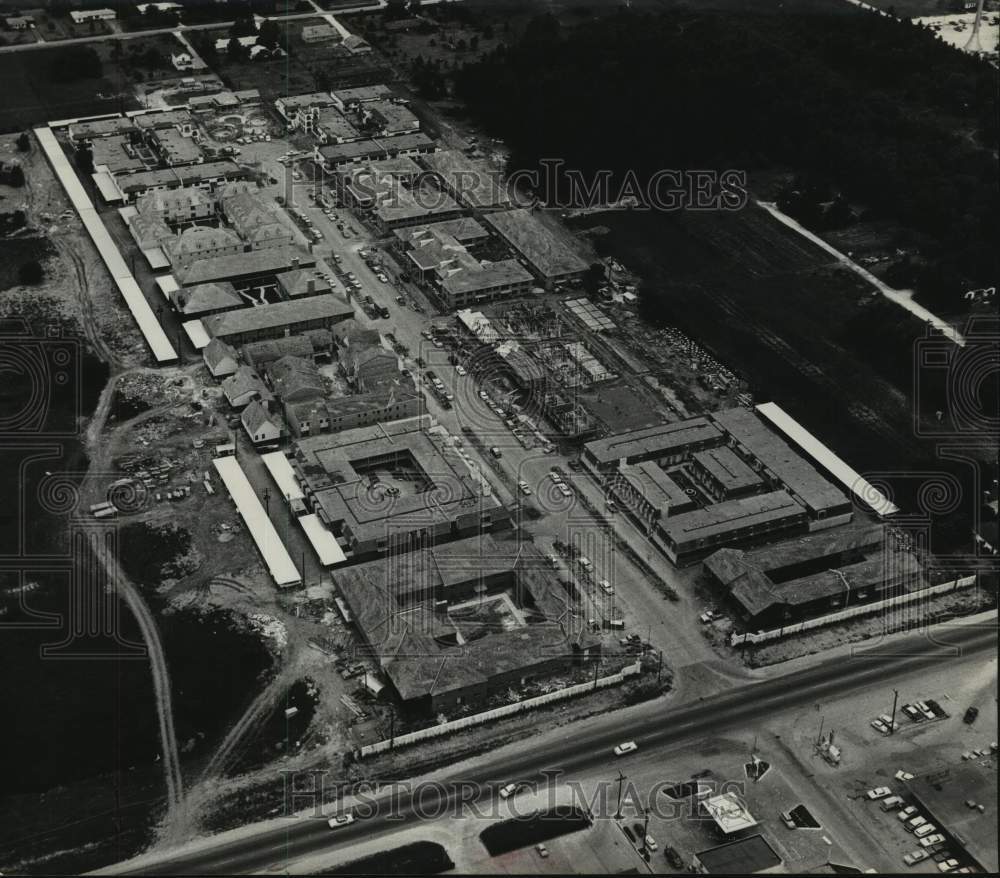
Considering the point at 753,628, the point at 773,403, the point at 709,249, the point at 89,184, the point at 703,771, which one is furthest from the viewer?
the point at 89,184

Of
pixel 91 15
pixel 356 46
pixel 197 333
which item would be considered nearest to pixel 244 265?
pixel 197 333

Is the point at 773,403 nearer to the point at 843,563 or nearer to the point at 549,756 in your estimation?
the point at 843,563

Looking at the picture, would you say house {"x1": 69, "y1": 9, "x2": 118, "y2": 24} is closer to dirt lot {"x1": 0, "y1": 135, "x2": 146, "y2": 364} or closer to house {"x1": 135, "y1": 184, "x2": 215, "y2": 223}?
dirt lot {"x1": 0, "y1": 135, "x2": 146, "y2": 364}

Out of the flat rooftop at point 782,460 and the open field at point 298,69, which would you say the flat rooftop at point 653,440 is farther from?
the open field at point 298,69

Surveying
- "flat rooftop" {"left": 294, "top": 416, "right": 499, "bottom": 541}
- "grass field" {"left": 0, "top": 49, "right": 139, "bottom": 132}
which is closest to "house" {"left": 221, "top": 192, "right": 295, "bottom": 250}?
"flat rooftop" {"left": 294, "top": 416, "right": 499, "bottom": 541}

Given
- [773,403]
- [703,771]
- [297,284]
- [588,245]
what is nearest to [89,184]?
[297,284]

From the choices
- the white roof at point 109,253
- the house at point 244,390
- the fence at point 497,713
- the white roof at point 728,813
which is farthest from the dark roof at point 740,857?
the white roof at point 109,253

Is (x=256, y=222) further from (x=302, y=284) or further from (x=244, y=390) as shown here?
(x=244, y=390)
